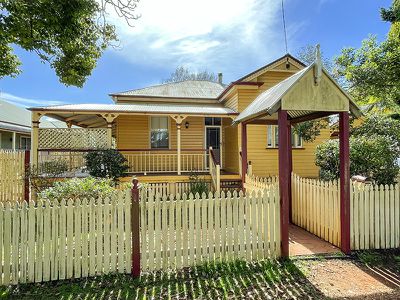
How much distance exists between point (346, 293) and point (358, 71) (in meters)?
5.99

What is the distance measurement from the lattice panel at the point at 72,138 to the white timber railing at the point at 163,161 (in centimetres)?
196

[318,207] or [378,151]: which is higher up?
[378,151]

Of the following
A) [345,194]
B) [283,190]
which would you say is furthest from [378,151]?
[283,190]

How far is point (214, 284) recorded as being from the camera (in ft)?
14.7

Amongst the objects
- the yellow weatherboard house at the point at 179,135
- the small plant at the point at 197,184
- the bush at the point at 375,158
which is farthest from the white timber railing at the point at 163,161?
the bush at the point at 375,158

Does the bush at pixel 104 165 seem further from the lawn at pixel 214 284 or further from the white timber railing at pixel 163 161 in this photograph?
the lawn at pixel 214 284

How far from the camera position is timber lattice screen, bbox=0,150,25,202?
973 cm

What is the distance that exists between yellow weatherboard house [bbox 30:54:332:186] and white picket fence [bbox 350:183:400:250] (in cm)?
620

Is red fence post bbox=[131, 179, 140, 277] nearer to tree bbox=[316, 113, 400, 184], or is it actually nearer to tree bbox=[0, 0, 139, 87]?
tree bbox=[0, 0, 139, 87]

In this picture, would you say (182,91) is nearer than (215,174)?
No

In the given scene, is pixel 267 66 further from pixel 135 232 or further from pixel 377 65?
pixel 135 232

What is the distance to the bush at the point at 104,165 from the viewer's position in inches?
456

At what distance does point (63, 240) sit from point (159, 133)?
11.8 metres

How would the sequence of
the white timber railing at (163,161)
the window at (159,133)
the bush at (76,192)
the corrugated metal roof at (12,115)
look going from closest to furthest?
the bush at (76,192) → the white timber railing at (163,161) → the window at (159,133) → the corrugated metal roof at (12,115)
